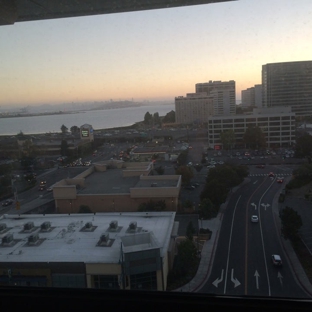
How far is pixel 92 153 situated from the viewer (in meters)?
4.94

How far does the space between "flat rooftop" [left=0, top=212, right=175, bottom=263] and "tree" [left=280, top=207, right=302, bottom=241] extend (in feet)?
4.28

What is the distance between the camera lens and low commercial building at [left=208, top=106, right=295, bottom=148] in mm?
7012

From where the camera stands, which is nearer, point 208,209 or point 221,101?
point 208,209

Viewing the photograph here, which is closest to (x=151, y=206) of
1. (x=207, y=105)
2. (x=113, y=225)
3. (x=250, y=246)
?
(x=113, y=225)

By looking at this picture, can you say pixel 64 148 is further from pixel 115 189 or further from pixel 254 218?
pixel 254 218

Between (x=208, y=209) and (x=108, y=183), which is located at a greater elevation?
(x=108, y=183)

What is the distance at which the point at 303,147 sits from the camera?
659cm

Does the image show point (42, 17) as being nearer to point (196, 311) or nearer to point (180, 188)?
point (196, 311)

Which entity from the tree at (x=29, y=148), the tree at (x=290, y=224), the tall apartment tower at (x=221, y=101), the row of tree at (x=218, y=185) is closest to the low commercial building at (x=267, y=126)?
the row of tree at (x=218, y=185)

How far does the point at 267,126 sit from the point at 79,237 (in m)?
5.86

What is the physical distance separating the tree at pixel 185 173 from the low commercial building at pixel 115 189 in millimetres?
164

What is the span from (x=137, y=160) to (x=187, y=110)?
4918mm

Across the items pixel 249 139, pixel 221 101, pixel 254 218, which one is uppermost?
pixel 221 101

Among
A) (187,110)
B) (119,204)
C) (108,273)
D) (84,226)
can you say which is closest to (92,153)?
(119,204)
